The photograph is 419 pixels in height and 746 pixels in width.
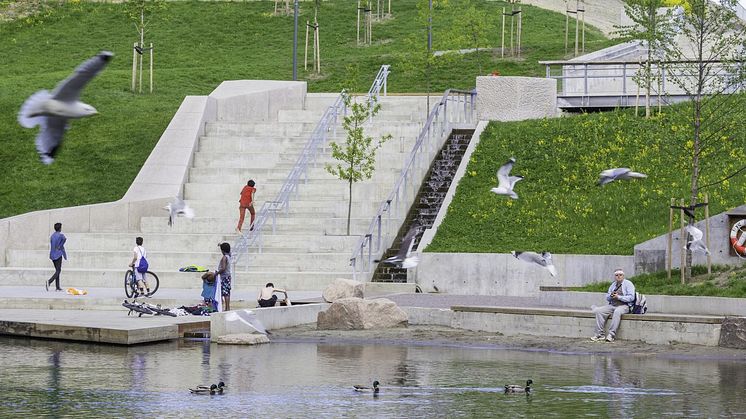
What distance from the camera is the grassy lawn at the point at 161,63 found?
1487 inches

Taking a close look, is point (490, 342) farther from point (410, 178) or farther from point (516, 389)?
point (410, 178)

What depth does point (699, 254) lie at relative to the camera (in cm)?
2545

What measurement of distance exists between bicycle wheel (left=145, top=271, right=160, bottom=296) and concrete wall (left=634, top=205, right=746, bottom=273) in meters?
9.74

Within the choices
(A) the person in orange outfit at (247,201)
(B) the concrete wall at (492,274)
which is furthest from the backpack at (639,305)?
(A) the person in orange outfit at (247,201)

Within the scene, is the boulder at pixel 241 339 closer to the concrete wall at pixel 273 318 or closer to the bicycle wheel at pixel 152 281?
the concrete wall at pixel 273 318

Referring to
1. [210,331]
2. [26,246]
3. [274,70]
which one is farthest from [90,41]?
[210,331]

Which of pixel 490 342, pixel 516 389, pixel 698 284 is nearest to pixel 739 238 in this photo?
pixel 698 284

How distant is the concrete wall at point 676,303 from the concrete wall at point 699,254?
157cm

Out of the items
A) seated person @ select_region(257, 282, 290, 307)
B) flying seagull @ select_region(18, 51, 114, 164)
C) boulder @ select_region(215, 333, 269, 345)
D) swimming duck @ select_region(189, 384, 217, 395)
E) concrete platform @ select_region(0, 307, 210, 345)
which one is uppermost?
flying seagull @ select_region(18, 51, 114, 164)

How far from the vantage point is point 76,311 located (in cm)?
2484

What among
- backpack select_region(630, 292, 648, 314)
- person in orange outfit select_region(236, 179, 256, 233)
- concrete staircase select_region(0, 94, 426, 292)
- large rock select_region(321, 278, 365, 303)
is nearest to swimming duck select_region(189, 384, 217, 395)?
backpack select_region(630, 292, 648, 314)

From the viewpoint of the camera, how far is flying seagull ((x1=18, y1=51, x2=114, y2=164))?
968cm

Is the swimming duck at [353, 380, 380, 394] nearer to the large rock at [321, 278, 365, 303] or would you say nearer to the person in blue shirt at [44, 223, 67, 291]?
the large rock at [321, 278, 365, 303]

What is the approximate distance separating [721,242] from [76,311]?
486 inches
